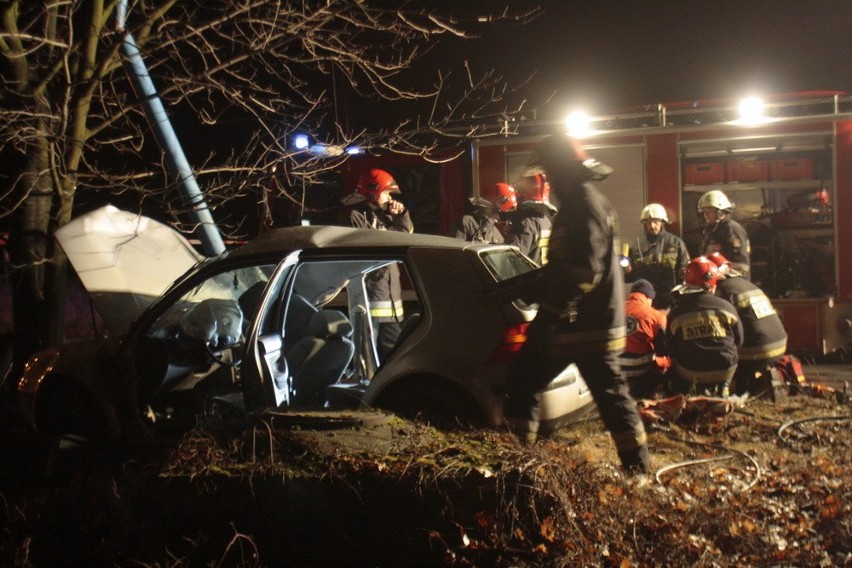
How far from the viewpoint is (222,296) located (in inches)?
215

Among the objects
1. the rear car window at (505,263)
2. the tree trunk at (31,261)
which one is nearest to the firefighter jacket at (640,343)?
the rear car window at (505,263)

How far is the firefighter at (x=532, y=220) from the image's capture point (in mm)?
7367

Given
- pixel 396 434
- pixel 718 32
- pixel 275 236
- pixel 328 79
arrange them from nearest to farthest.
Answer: pixel 396 434 < pixel 275 236 < pixel 328 79 < pixel 718 32

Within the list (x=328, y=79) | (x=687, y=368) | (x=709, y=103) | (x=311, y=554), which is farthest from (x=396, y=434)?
(x=328, y=79)

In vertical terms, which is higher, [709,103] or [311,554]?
[709,103]

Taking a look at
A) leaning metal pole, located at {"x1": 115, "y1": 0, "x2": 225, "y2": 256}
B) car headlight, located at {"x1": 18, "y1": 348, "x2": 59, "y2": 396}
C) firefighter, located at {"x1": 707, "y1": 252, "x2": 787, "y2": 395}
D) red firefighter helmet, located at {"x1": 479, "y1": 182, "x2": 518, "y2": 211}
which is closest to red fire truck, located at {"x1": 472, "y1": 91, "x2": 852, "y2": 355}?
red firefighter helmet, located at {"x1": 479, "y1": 182, "x2": 518, "y2": 211}

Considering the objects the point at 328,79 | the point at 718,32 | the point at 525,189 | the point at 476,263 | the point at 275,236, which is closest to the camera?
the point at 476,263

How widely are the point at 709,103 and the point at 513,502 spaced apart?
22.7 feet

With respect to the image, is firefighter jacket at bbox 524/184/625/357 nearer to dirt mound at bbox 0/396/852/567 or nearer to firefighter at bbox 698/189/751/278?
dirt mound at bbox 0/396/852/567

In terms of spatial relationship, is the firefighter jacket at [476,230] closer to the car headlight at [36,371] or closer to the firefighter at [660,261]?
the firefighter at [660,261]

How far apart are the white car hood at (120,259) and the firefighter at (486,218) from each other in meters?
2.56

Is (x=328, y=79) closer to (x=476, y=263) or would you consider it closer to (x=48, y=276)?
(x=48, y=276)

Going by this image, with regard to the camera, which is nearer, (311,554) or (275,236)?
(311,554)

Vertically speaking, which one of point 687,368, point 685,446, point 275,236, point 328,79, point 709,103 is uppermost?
point 328,79
